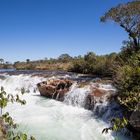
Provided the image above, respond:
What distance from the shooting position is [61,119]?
12.6 m

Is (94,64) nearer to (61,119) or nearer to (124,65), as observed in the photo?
(124,65)

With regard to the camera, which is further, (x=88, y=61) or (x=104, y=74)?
(x=88, y=61)

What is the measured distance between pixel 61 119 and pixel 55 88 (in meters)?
6.60

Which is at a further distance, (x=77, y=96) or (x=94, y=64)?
(x=94, y=64)

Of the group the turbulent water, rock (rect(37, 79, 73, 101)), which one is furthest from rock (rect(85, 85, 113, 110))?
rock (rect(37, 79, 73, 101))

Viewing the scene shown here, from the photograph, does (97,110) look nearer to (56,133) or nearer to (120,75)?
(120,75)

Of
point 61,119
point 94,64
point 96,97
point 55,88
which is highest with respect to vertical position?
point 94,64

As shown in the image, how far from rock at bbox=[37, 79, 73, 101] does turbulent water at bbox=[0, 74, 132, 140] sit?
575 millimetres

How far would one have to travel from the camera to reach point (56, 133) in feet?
33.7

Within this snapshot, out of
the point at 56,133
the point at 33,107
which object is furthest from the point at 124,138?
the point at 33,107

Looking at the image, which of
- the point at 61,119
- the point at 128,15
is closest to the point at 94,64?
the point at 128,15

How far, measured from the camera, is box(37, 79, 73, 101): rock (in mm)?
18455

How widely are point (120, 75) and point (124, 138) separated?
4069mm

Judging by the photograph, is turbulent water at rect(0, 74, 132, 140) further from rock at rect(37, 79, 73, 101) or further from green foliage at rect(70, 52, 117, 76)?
green foliage at rect(70, 52, 117, 76)
